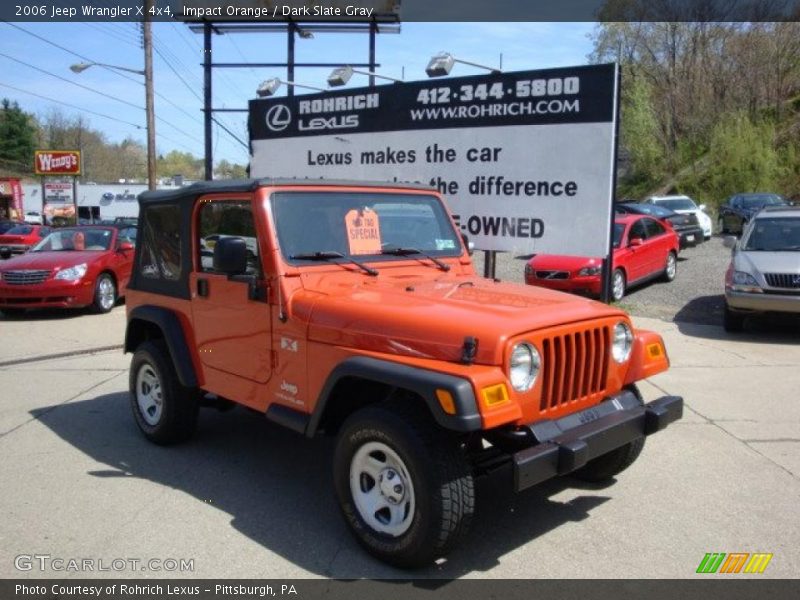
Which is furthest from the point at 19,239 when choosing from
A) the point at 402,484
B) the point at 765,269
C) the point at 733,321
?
the point at 402,484

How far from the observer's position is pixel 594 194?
7934 millimetres

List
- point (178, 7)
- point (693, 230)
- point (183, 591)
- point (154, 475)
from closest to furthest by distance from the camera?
point (183, 591) → point (154, 475) → point (693, 230) → point (178, 7)

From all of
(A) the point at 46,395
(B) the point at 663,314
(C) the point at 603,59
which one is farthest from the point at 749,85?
(A) the point at 46,395

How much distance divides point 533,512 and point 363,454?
1.28 m

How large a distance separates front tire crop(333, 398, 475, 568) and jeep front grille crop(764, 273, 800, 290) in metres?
7.79

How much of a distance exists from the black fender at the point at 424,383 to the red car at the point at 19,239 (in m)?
22.2

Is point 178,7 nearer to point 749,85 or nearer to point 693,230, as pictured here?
point 693,230

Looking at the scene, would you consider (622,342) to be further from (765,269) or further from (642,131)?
(642,131)

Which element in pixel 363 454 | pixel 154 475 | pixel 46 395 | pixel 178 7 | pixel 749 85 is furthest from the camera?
pixel 749 85

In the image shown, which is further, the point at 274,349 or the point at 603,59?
the point at 603,59

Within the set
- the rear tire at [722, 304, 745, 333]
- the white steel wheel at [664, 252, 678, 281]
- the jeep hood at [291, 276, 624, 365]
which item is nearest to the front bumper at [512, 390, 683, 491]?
the jeep hood at [291, 276, 624, 365]

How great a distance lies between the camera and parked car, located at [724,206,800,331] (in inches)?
377

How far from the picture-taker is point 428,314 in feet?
12.0

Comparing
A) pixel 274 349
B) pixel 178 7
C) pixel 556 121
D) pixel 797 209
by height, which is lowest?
pixel 274 349
